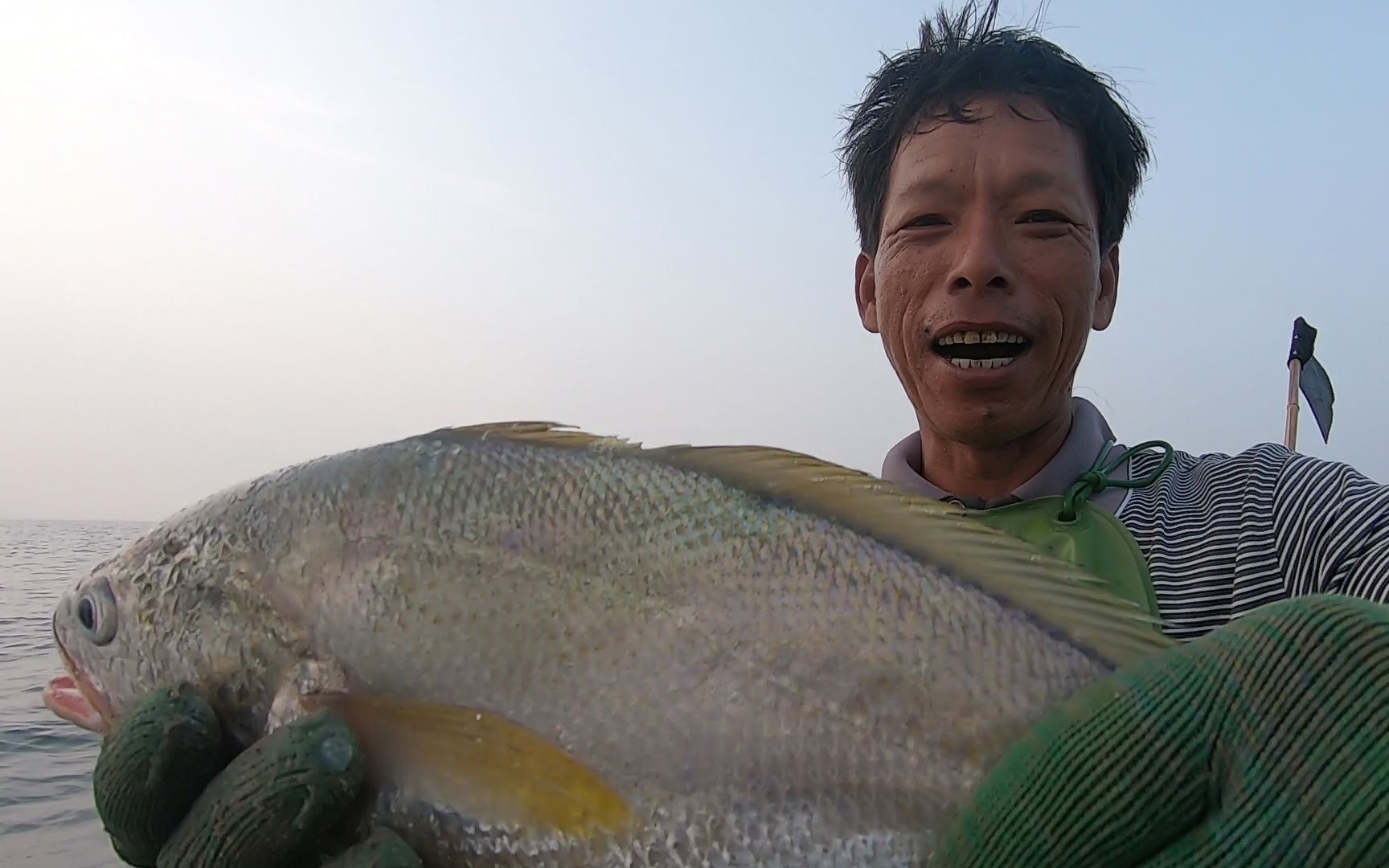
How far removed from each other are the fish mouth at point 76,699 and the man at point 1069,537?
0.23 m

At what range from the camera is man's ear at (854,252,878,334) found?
128 inches

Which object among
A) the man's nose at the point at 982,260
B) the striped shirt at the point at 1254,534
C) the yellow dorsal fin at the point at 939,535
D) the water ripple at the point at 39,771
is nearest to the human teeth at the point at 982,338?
the man's nose at the point at 982,260

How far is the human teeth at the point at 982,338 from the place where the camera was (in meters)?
2.65

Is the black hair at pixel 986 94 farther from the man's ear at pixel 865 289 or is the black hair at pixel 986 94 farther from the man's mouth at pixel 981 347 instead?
the man's mouth at pixel 981 347

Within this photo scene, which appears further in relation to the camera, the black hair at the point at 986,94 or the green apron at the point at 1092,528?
the black hair at the point at 986,94

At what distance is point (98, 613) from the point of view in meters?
2.02

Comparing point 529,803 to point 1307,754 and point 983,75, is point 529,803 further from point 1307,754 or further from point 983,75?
point 983,75

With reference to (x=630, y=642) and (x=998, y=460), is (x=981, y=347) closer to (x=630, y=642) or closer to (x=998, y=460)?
(x=998, y=460)

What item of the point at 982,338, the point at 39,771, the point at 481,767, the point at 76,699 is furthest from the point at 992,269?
the point at 39,771

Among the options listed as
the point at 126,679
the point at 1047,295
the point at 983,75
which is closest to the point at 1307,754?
the point at 1047,295

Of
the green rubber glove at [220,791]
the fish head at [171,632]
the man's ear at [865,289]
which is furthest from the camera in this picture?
the man's ear at [865,289]

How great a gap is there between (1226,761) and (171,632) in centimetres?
196

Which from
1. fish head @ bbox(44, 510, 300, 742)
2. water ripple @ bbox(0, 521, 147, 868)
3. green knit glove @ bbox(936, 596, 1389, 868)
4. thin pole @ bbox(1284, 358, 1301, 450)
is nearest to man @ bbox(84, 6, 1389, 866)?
green knit glove @ bbox(936, 596, 1389, 868)

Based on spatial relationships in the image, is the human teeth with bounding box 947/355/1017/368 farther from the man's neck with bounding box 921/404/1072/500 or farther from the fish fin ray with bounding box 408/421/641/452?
the fish fin ray with bounding box 408/421/641/452
